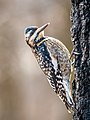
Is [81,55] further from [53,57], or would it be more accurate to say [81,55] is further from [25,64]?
[25,64]

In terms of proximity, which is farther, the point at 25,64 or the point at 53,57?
the point at 25,64

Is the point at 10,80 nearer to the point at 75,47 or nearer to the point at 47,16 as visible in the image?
the point at 47,16

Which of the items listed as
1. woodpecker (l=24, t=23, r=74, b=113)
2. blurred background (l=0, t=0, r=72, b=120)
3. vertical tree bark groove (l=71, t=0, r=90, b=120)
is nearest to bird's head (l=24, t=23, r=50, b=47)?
woodpecker (l=24, t=23, r=74, b=113)

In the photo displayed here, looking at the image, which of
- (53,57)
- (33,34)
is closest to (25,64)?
(53,57)

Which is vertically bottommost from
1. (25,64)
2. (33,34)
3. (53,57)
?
(25,64)

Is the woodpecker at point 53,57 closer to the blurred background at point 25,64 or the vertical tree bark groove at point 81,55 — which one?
the vertical tree bark groove at point 81,55

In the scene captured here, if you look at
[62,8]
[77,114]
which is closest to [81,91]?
[77,114]
